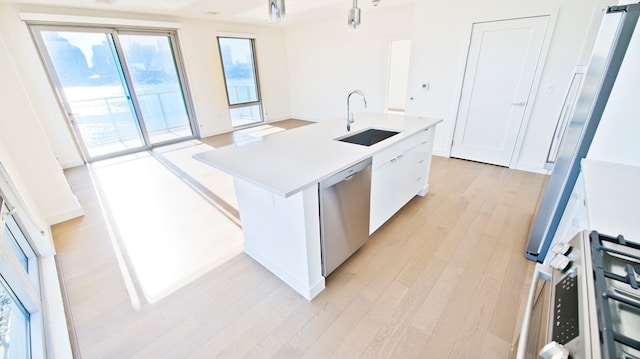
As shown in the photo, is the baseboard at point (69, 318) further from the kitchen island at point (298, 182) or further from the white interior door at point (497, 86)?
the white interior door at point (497, 86)

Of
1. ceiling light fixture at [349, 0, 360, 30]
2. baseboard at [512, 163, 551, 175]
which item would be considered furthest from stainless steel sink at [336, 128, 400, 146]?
baseboard at [512, 163, 551, 175]

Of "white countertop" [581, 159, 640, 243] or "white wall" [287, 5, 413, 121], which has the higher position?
"white wall" [287, 5, 413, 121]

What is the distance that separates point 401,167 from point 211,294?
6.16 ft

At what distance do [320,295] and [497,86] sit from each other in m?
3.73

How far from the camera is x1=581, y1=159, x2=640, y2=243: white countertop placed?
917 millimetres

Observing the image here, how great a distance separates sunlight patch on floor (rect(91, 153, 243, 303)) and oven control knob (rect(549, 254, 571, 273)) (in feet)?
6.80

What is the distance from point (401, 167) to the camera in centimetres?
239

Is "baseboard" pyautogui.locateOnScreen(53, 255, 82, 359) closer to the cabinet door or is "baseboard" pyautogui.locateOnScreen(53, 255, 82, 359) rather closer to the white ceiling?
the cabinet door

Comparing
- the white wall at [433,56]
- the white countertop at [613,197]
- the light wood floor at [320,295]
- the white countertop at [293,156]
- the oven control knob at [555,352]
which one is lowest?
the light wood floor at [320,295]

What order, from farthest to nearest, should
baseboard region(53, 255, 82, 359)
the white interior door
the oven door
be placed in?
the white interior door < baseboard region(53, 255, 82, 359) < the oven door

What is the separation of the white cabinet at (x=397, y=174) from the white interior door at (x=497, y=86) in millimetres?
1625

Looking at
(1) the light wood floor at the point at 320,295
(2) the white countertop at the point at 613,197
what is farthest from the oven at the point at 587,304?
(1) the light wood floor at the point at 320,295

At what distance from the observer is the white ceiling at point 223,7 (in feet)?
12.5

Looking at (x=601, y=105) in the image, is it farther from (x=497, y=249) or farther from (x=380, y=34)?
(x=380, y=34)
